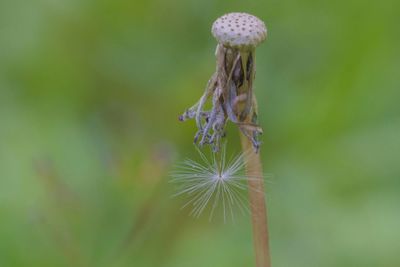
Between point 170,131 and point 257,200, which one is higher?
point 170,131

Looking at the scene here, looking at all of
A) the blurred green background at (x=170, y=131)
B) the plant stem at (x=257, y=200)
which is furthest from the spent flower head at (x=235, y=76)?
the blurred green background at (x=170, y=131)

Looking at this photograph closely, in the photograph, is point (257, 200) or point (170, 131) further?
point (170, 131)

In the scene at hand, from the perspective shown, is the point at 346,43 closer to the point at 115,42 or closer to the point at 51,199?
the point at 115,42

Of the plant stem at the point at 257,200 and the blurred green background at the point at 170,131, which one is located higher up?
the blurred green background at the point at 170,131

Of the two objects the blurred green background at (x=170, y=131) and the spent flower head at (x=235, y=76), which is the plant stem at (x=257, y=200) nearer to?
the spent flower head at (x=235, y=76)

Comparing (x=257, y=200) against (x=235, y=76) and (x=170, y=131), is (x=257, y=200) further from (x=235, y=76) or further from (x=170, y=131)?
(x=170, y=131)

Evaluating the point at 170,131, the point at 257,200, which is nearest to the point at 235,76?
the point at 257,200
